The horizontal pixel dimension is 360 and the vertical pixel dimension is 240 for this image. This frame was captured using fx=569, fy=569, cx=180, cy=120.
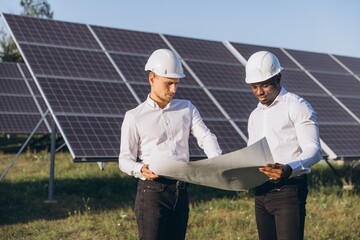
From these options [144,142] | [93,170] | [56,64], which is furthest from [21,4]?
[144,142]

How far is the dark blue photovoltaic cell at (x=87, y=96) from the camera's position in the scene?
31.8ft

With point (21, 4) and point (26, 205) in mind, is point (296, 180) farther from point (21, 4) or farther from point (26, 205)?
point (21, 4)

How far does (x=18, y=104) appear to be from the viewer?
20500mm

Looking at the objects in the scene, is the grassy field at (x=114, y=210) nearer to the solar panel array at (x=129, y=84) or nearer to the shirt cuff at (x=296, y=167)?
the solar panel array at (x=129, y=84)

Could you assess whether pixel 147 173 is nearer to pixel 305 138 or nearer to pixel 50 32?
pixel 305 138

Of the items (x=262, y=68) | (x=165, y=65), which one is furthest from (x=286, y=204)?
(x=165, y=65)

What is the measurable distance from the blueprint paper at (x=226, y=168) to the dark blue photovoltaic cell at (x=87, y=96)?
5879 millimetres

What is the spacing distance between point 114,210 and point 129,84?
262 cm

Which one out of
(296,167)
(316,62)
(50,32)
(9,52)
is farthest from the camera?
(9,52)

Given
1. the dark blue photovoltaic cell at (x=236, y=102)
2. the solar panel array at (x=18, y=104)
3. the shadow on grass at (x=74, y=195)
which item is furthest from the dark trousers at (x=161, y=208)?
the solar panel array at (x=18, y=104)

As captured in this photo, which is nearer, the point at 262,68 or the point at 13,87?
the point at 262,68

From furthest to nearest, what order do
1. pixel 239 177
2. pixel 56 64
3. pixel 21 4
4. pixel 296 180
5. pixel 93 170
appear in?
1. pixel 21 4
2. pixel 93 170
3. pixel 56 64
4. pixel 296 180
5. pixel 239 177

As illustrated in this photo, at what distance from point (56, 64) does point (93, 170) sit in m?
4.59

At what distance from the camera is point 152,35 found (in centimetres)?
1312
